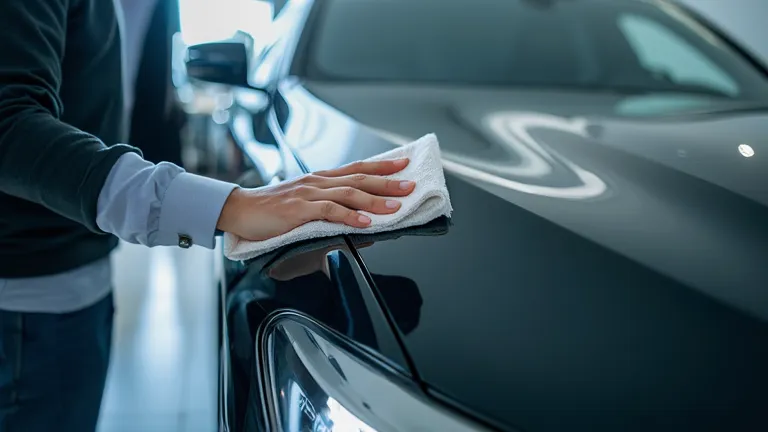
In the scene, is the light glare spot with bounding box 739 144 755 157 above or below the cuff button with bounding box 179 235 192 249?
above

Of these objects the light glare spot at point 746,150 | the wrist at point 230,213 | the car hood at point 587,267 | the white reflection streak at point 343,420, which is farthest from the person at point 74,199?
the light glare spot at point 746,150

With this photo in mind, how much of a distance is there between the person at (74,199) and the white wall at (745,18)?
2.92 metres

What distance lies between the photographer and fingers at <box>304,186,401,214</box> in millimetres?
730

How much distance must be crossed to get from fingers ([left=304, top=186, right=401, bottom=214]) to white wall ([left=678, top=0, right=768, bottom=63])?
9.47 feet

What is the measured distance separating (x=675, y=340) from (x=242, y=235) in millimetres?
429

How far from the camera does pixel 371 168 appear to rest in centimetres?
79

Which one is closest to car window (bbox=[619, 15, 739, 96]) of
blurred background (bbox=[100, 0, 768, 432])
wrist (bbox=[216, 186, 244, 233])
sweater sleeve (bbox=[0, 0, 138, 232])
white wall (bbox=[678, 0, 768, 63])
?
blurred background (bbox=[100, 0, 768, 432])

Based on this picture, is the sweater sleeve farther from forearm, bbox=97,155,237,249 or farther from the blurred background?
the blurred background

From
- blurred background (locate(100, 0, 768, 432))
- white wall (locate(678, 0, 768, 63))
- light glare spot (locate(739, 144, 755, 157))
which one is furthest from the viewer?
white wall (locate(678, 0, 768, 63))

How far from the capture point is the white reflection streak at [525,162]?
819 mm

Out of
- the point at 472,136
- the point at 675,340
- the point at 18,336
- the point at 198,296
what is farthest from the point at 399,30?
the point at 198,296

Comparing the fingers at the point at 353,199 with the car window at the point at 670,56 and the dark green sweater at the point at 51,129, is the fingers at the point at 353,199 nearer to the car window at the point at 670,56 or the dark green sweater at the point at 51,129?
the dark green sweater at the point at 51,129

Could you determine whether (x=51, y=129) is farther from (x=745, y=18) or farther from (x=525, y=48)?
(x=745, y=18)

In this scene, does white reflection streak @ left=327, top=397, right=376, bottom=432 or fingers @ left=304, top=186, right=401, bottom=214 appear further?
fingers @ left=304, top=186, right=401, bottom=214
